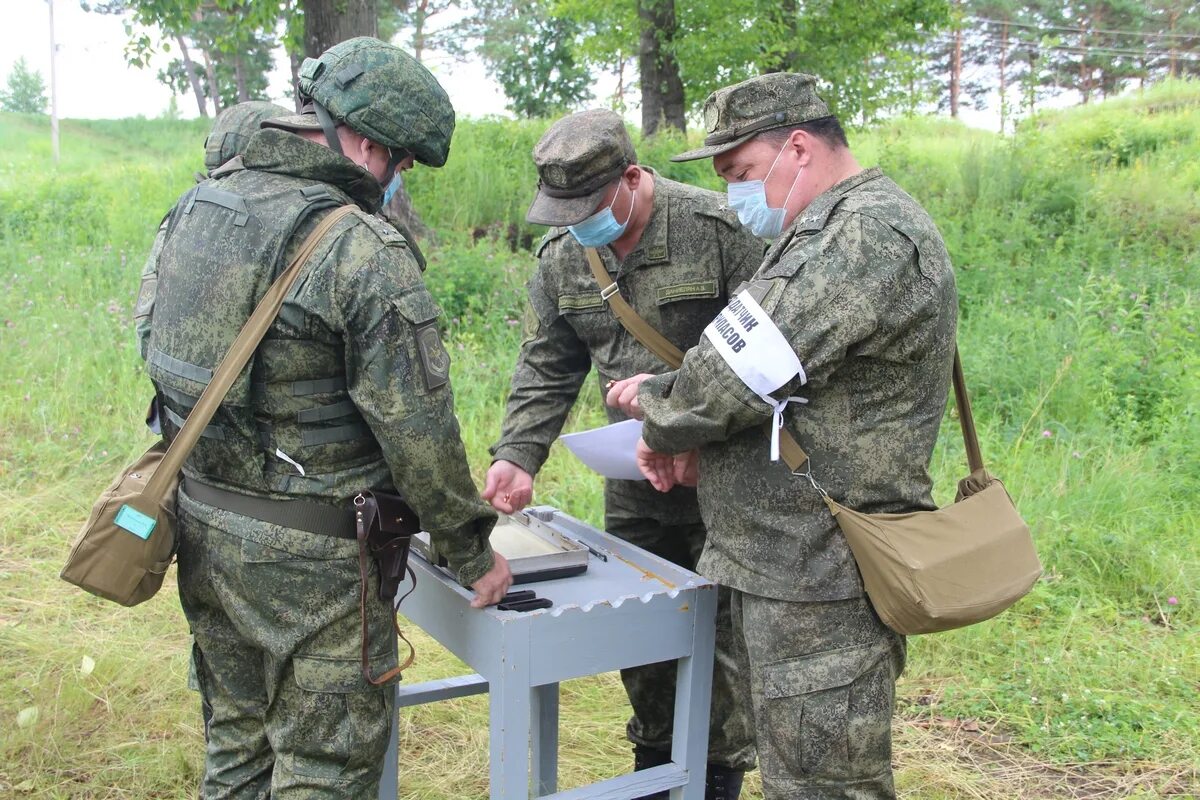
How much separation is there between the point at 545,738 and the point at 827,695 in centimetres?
105

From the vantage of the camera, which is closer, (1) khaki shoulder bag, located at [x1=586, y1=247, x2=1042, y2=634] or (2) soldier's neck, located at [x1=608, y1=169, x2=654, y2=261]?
(1) khaki shoulder bag, located at [x1=586, y1=247, x2=1042, y2=634]

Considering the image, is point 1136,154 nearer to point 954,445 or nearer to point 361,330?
point 954,445

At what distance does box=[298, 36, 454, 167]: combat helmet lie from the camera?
6.48 feet

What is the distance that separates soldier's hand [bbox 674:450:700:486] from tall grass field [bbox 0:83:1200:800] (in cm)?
130

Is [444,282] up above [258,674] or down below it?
above

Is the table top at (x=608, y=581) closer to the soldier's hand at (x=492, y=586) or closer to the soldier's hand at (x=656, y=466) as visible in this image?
the soldier's hand at (x=492, y=586)

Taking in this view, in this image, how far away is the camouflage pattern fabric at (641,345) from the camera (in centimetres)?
262

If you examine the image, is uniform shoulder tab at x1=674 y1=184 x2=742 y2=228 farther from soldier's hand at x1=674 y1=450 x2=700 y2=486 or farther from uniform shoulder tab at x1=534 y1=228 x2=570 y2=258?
soldier's hand at x1=674 y1=450 x2=700 y2=486

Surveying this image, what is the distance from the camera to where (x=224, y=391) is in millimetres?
1856

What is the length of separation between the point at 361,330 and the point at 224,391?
26 cm

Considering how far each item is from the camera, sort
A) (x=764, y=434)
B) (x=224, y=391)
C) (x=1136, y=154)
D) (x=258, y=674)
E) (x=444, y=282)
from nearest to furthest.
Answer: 1. (x=224, y=391)
2. (x=764, y=434)
3. (x=258, y=674)
4. (x=444, y=282)
5. (x=1136, y=154)

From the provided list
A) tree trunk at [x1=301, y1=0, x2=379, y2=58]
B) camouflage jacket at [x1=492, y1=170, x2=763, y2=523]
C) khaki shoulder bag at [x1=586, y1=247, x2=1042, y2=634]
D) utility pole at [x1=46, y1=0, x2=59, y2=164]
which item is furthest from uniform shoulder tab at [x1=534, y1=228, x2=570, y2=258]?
A: utility pole at [x1=46, y1=0, x2=59, y2=164]

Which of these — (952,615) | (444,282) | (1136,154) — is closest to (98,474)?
(444,282)

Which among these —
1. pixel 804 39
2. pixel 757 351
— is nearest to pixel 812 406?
pixel 757 351
